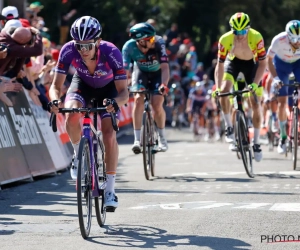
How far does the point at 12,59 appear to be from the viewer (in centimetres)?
1447

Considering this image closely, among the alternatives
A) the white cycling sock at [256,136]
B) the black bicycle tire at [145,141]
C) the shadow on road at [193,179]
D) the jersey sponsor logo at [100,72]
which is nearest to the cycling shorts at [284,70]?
the white cycling sock at [256,136]

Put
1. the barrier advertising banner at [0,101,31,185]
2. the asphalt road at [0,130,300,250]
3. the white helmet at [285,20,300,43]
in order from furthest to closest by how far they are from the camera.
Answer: the white helmet at [285,20,300,43], the barrier advertising banner at [0,101,31,185], the asphalt road at [0,130,300,250]

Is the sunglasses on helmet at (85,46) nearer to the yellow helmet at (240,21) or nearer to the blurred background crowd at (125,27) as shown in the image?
the blurred background crowd at (125,27)

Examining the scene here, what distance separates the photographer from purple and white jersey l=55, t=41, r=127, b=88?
10.0 metres

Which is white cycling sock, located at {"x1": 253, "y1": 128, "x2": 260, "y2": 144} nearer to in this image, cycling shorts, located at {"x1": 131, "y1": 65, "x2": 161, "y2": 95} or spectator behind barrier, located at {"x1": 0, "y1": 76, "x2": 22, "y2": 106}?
cycling shorts, located at {"x1": 131, "y1": 65, "x2": 161, "y2": 95}

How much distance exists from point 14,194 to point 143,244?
162 inches

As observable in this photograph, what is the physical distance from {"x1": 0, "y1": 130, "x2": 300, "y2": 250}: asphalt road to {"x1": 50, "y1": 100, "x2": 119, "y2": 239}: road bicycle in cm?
18

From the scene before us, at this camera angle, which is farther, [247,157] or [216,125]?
[216,125]

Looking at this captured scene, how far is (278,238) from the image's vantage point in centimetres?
888

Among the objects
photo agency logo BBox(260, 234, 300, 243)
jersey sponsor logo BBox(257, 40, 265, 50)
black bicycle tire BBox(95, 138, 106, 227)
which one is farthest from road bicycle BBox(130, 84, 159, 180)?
photo agency logo BBox(260, 234, 300, 243)

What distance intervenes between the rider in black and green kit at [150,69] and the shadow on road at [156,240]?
5572 mm

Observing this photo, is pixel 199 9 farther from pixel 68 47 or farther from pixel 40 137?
pixel 68 47

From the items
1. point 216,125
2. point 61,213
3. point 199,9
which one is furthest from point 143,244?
point 199,9

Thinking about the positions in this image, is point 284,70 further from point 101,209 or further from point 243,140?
point 101,209
